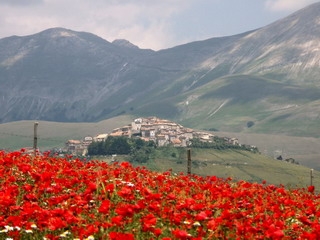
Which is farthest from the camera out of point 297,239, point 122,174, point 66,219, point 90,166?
point 90,166

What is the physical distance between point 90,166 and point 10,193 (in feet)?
23.9

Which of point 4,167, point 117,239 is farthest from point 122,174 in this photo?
point 117,239

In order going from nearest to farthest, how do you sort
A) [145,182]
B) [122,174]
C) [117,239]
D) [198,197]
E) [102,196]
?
[117,239] → [102,196] → [198,197] → [145,182] → [122,174]

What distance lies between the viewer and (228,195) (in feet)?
40.9

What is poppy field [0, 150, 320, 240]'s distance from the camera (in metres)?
8.34

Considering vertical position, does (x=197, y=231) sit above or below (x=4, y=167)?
below

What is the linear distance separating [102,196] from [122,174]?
459 cm

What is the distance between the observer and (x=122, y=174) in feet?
52.4

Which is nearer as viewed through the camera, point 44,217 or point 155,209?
point 44,217

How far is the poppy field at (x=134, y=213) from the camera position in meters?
8.34

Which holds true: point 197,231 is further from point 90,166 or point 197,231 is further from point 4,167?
point 90,166

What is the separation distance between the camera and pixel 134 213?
1016 centimetres

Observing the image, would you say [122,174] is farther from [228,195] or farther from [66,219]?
[66,219]

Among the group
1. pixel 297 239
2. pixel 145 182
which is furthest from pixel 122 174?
pixel 297 239
